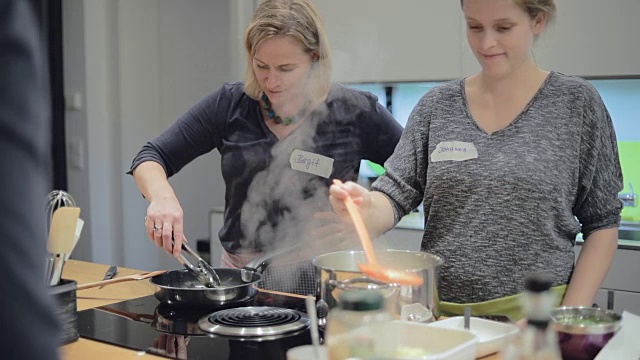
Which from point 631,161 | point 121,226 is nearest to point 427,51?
point 631,161

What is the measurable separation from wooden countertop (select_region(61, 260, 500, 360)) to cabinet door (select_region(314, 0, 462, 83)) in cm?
118

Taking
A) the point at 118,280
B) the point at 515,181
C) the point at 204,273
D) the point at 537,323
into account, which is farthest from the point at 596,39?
the point at 537,323

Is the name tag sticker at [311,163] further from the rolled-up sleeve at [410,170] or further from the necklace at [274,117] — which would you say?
the rolled-up sleeve at [410,170]

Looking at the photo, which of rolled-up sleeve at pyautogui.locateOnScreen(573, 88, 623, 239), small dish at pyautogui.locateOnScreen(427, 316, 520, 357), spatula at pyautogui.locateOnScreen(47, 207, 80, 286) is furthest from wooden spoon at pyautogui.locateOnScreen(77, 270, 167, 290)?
rolled-up sleeve at pyautogui.locateOnScreen(573, 88, 623, 239)

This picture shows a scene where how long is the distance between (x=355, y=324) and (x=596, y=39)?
1995 mm

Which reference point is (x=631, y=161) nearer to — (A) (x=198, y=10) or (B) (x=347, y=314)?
(B) (x=347, y=314)

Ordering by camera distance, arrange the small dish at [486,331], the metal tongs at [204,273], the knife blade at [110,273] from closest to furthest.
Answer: the small dish at [486,331]
the metal tongs at [204,273]
the knife blade at [110,273]

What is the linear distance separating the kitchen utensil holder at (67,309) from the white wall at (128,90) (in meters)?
2.14

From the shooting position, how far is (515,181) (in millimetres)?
1494

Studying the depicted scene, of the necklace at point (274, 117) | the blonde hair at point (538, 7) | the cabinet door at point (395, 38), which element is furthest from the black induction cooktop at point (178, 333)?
the cabinet door at point (395, 38)

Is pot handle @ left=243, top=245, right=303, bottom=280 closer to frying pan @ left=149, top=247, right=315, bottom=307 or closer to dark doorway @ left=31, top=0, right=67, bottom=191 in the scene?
frying pan @ left=149, top=247, right=315, bottom=307

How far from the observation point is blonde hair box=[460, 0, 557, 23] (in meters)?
1.48

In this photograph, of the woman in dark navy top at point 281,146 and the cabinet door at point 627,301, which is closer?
the woman in dark navy top at point 281,146

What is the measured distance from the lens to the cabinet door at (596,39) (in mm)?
2480
